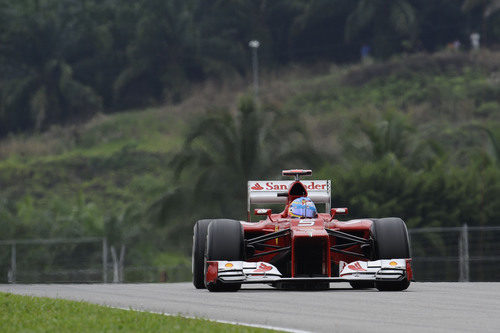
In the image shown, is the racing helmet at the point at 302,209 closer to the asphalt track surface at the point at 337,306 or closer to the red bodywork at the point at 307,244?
the red bodywork at the point at 307,244

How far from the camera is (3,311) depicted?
13.7 meters

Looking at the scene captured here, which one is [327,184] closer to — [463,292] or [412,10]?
[463,292]

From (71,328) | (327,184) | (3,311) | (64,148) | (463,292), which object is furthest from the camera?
(64,148)

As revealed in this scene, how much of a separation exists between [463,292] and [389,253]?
1174 millimetres

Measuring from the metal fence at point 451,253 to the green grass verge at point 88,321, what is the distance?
19.7m

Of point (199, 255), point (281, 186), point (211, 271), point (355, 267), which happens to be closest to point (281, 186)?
point (281, 186)

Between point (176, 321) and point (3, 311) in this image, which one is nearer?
point (176, 321)

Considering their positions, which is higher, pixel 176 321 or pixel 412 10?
pixel 412 10

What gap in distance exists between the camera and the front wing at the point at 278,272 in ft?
54.2

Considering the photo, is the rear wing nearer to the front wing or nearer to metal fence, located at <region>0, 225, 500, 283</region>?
the front wing

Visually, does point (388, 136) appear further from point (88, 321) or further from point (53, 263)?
point (88, 321)

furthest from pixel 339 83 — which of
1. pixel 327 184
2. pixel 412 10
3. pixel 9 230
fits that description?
pixel 327 184

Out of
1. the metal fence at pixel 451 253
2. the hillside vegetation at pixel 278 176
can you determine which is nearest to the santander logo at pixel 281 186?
the metal fence at pixel 451 253

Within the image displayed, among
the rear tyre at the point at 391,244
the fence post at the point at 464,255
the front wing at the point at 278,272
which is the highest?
the rear tyre at the point at 391,244
